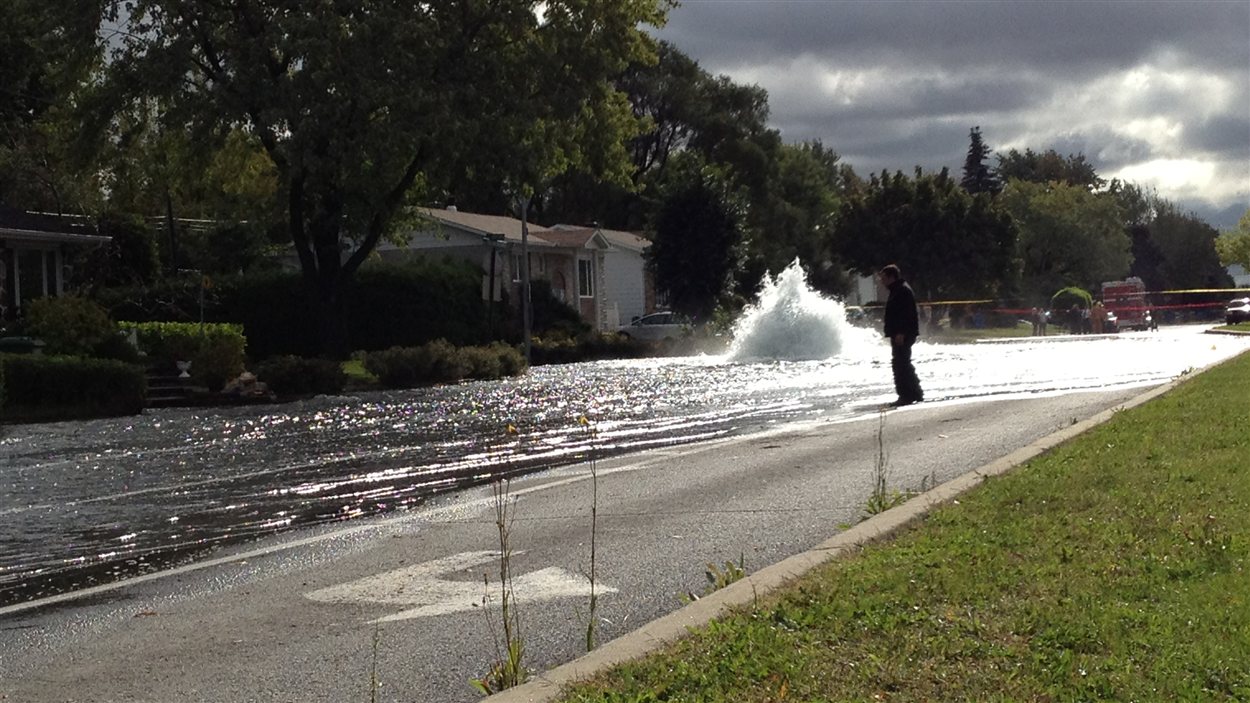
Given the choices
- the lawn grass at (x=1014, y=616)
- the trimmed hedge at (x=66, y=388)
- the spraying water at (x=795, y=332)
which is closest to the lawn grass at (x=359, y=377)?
the trimmed hedge at (x=66, y=388)

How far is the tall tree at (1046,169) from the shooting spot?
140125 mm

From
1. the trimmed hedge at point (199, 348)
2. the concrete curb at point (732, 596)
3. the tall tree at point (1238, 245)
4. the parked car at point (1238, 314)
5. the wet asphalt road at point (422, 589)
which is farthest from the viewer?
the tall tree at point (1238, 245)

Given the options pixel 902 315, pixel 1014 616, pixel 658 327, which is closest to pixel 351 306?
pixel 658 327

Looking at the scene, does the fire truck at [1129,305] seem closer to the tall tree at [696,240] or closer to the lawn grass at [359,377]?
the tall tree at [696,240]

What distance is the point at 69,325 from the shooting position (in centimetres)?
2844

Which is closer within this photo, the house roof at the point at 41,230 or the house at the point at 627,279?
the house roof at the point at 41,230

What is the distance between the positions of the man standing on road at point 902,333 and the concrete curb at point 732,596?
349 inches

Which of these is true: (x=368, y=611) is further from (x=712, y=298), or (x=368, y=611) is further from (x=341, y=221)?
(x=712, y=298)

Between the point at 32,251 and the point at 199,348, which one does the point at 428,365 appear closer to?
the point at 199,348

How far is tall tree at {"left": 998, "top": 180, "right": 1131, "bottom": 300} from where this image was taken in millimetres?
100812

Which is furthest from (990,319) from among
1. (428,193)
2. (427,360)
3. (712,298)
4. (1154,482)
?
(1154,482)

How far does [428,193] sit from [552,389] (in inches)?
561

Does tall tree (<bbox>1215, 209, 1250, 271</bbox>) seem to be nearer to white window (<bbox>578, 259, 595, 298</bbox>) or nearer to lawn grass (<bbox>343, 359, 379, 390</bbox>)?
white window (<bbox>578, 259, 595, 298</bbox>)

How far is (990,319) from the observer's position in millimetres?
79750
